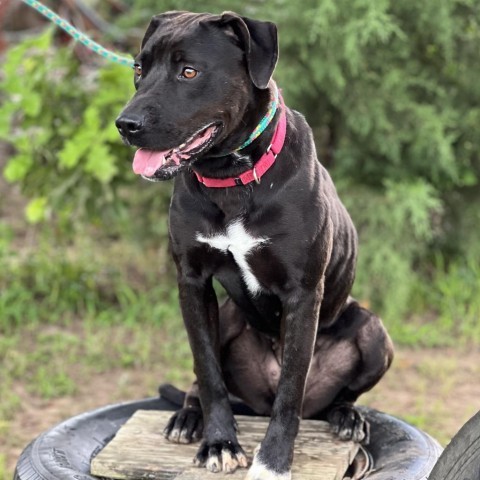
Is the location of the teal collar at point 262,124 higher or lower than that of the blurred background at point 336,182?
higher

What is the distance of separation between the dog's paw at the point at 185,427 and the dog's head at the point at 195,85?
102 cm

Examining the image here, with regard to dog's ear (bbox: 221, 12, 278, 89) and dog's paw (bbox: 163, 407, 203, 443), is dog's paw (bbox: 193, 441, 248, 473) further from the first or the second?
dog's ear (bbox: 221, 12, 278, 89)

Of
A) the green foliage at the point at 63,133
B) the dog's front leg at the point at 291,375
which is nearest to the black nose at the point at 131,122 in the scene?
the dog's front leg at the point at 291,375

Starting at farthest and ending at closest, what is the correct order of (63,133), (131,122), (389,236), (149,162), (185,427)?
(389,236) < (63,133) < (185,427) < (149,162) < (131,122)

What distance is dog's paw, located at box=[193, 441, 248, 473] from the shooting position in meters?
3.00

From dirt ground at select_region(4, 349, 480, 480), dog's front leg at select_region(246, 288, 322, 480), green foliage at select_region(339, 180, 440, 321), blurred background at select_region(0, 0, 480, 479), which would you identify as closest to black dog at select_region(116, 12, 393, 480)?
dog's front leg at select_region(246, 288, 322, 480)

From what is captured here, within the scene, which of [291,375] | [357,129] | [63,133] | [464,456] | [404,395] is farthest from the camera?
[357,129]

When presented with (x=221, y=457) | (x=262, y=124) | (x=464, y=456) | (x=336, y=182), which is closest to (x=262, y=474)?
(x=221, y=457)

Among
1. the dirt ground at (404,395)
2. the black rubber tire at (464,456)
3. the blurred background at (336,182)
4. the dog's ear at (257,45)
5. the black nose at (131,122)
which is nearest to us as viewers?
the black rubber tire at (464,456)

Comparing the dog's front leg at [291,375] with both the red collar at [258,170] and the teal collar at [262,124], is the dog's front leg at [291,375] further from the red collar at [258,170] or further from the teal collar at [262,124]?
the teal collar at [262,124]

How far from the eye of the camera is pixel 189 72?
2711 mm

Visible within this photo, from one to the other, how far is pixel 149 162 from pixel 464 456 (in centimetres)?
124

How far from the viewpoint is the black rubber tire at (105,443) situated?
9.70ft

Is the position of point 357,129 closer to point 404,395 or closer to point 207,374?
point 404,395
